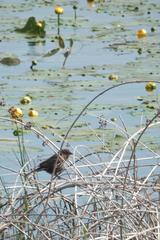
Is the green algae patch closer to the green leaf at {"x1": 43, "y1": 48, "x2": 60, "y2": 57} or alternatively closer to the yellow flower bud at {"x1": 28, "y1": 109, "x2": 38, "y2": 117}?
the green leaf at {"x1": 43, "y1": 48, "x2": 60, "y2": 57}

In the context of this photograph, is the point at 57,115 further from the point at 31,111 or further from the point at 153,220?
the point at 153,220

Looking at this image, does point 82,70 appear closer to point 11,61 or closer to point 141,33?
point 11,61

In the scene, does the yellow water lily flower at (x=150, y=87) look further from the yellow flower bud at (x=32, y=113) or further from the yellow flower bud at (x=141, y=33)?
the yellow flower bud at (x=141, y=33)

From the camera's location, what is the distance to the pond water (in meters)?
6.79

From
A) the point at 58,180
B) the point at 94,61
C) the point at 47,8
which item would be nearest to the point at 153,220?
the point at 58,180

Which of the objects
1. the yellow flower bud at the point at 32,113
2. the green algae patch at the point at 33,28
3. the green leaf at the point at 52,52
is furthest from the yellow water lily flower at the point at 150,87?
the green algae patch at the point at 33,28

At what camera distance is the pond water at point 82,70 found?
22.3ft

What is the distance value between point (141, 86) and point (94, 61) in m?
0.74

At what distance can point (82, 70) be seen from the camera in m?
8.28

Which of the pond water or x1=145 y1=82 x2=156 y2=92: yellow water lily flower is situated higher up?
x1=145 y1=82 x2=156 y2=92: yellow water lily flower

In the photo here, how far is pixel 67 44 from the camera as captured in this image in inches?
360

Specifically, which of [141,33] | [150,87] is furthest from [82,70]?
[141,33]

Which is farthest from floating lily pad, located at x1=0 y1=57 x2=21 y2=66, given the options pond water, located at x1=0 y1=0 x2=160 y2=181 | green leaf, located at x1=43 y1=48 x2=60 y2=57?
green leaf, located at x1=43 y1=48 x2=60 y2=57

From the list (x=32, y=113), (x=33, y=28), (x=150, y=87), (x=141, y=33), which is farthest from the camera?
(x=33, y=28)
